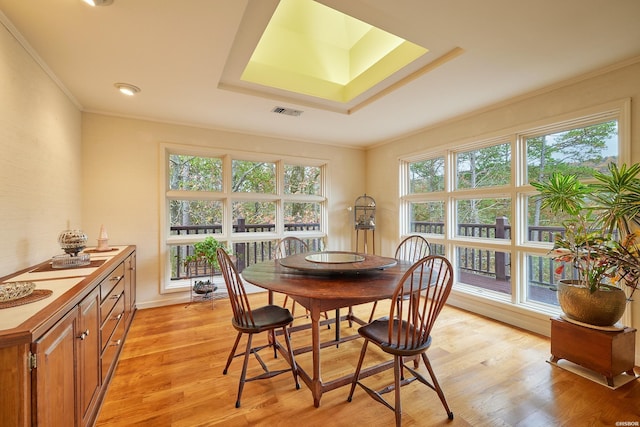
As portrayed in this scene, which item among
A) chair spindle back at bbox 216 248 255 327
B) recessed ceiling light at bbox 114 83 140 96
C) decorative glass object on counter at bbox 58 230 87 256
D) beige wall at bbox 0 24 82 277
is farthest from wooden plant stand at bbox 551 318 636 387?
recessed ceiling light at bbox 114 83 140 96

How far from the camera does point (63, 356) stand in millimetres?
1235

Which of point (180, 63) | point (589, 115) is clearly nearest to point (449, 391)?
point (589, 115)

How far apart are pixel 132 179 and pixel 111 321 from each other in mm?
2176

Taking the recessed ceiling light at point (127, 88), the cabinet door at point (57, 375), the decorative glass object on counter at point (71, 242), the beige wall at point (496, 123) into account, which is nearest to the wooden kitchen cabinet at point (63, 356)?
the cabinet door at point (57, 375)

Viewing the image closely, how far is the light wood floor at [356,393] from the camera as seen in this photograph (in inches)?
68.6

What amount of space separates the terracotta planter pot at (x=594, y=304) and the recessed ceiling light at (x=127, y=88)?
439 cm

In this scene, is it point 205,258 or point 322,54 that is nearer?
point 322,54

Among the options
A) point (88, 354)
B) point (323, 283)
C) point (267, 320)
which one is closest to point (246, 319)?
point (267, 320)

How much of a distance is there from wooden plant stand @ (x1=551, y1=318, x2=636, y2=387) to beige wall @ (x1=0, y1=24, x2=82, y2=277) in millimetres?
4154

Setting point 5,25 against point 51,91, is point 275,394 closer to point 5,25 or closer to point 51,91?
point 5,25

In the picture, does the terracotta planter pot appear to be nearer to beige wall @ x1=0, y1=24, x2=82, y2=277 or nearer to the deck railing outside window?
the deck railing outside window

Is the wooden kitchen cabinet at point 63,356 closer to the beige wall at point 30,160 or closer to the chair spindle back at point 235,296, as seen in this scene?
the beige wall at point 30,160

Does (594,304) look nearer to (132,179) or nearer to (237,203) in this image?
(237,203)

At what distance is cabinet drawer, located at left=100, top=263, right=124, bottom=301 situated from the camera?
184cm
